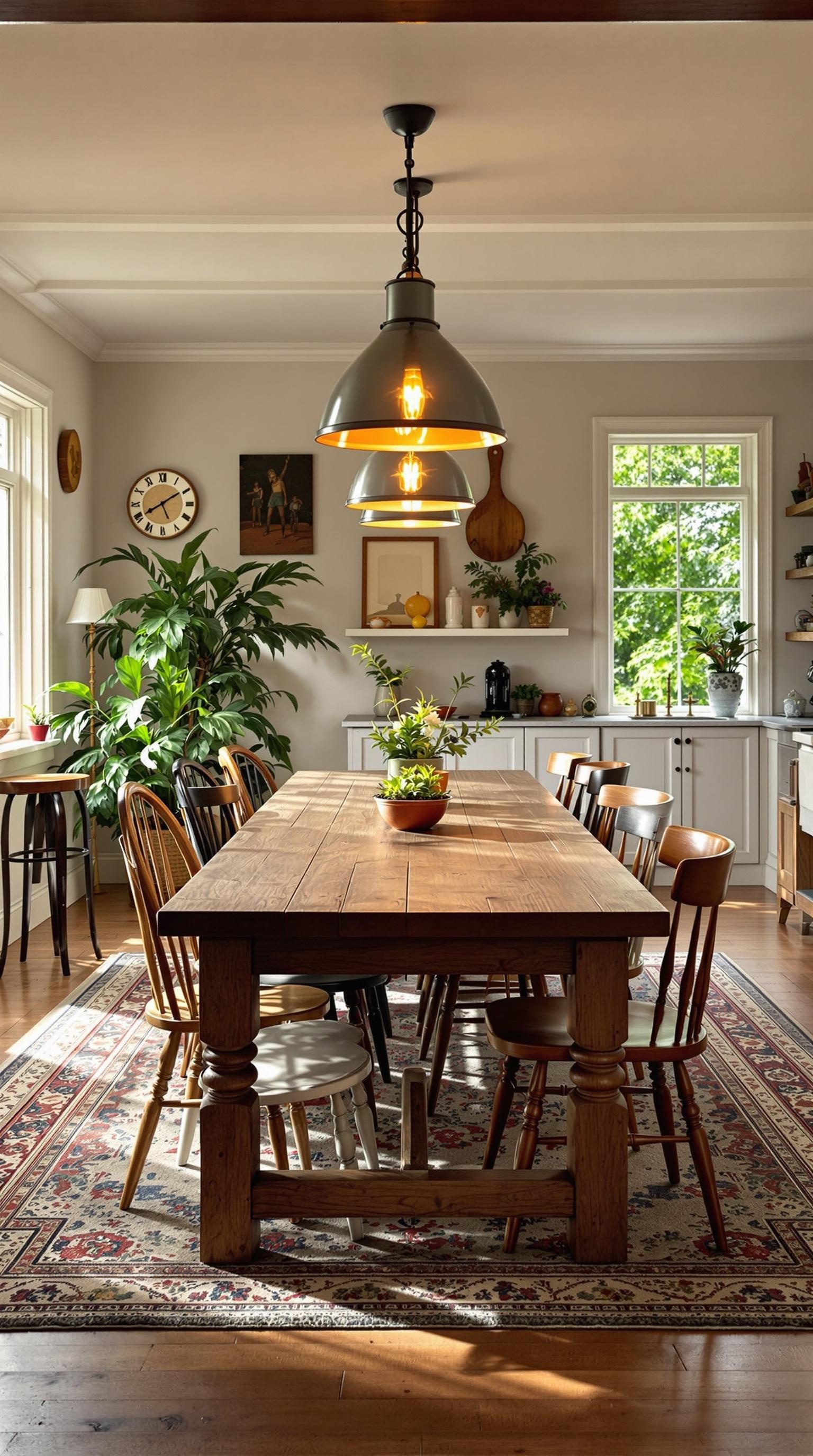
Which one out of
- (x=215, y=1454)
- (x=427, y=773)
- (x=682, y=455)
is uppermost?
(x=682, y=455)

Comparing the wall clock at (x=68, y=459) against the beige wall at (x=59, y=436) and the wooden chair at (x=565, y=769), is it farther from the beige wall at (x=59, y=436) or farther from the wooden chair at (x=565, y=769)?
the wooden chair at (x=565, y=769)

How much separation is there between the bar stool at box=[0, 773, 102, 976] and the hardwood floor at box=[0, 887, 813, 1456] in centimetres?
278

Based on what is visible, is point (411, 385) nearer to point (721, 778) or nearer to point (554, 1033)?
point (554, 1033)

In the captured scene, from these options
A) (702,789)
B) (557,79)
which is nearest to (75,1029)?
(557,79)

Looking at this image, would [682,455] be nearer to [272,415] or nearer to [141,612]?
[272,415]

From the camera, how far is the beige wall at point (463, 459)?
689cm

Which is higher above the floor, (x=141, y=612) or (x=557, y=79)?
(x=557, y=79)

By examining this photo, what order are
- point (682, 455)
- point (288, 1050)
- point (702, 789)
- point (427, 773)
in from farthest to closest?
point (682, 455) → point (702, 789) → point (427, 773) → point (288, 1050)

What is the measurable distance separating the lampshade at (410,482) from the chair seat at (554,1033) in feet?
5.36

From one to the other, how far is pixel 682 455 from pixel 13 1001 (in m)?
4.78

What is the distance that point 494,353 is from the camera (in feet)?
22.6

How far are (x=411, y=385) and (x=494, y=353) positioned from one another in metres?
4.05

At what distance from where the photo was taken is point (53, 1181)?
296cm

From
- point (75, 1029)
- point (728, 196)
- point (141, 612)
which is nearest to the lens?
point (75, 1029)
